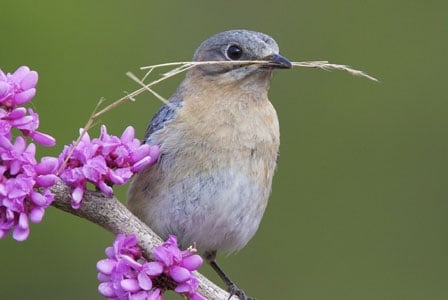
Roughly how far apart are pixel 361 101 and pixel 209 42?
299 centimetres

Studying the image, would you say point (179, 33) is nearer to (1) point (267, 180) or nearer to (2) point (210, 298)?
(1) point (267, 180)

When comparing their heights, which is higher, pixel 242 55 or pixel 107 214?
pixel 242 55

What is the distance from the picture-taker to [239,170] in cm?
530

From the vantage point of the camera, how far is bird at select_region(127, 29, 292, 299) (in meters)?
5.26

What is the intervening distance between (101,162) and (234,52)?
1813 mm

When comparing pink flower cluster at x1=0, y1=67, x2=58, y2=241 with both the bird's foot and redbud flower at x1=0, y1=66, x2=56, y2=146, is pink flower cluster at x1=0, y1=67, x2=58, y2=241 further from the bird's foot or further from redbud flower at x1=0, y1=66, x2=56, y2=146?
the bird's foot

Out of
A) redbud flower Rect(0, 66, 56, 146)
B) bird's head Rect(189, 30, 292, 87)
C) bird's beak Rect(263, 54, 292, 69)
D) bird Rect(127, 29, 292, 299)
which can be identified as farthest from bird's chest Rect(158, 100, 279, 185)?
redbud flower Rect(0, 66, 56, 146)

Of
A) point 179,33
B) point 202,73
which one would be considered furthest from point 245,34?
point 179,33

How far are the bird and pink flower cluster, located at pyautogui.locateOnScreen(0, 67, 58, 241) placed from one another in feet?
4.70

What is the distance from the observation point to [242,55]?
18.5ft

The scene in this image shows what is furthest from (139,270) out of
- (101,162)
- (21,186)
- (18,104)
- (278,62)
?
(278,62)

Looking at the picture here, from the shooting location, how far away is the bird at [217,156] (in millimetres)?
5262

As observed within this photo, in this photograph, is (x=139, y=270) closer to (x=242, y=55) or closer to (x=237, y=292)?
(x=237, y=292)

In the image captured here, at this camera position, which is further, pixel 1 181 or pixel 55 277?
pixel 55 277
